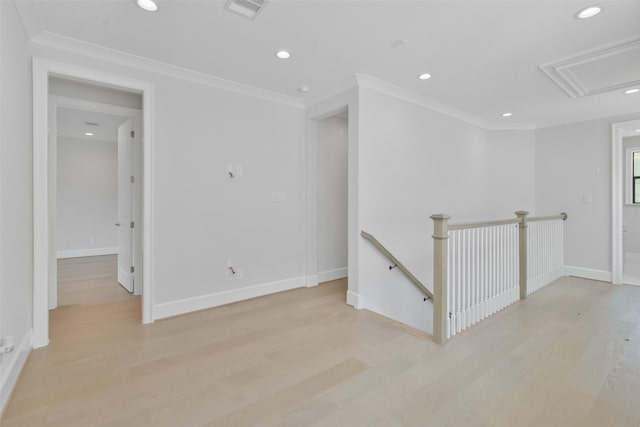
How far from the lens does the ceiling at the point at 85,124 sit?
491 cm

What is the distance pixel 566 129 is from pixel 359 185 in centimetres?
404

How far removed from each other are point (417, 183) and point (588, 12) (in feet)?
7.45

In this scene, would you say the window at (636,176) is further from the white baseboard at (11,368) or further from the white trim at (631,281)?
the white baseboard at (11,368)

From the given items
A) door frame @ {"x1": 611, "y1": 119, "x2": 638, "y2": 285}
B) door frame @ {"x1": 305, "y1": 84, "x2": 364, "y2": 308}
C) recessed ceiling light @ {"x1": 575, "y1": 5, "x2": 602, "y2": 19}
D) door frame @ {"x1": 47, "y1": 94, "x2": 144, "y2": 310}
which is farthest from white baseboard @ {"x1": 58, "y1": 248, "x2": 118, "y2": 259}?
door frame @ {"x1": 611, "y1": 119, "x2": 638, "y2": 285}

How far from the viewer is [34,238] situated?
2467mm

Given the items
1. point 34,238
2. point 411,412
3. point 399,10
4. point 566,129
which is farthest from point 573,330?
point 34,238

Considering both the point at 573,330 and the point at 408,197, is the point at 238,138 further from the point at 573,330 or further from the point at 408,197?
the point at 573,330

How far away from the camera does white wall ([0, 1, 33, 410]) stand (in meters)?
1.79

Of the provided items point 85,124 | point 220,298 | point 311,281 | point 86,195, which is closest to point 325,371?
point 220,298

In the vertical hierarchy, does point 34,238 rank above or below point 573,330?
above

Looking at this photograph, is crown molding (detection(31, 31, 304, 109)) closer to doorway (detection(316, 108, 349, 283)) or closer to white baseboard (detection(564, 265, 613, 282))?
doorway (detection(316, 108, 349, 283))

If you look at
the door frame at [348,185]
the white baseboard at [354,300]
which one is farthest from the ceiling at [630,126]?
the white baseboard at [354,300]

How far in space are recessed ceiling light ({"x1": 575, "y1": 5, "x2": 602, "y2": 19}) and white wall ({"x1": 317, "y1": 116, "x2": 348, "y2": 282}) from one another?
2.87 metres

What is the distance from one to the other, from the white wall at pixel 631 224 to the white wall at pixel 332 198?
620 centimetres
